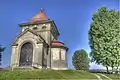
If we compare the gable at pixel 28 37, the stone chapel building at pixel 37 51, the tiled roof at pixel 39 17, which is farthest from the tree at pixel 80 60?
the gable at pixel 28 37

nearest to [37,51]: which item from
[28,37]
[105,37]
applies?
[28,37]

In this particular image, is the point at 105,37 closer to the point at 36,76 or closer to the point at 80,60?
the point at 36,76

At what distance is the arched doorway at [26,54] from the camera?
134 ft

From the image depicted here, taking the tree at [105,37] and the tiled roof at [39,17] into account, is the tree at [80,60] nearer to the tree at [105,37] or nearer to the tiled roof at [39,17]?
the tiled roof at [39,17]

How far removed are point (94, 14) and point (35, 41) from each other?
13428 mm

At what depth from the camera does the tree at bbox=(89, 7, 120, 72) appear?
34969 mm

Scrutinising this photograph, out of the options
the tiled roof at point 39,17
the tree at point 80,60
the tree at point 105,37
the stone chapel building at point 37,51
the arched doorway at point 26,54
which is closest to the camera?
the tree at point 105,37

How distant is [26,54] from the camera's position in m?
41.6

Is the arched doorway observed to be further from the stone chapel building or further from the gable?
the gable

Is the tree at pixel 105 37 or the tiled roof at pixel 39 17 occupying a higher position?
the tiled roof at pixel 39 17

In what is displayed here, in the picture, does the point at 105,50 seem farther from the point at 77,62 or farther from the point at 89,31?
the point at 77,62

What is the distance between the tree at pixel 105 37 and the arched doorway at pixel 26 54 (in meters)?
12.6

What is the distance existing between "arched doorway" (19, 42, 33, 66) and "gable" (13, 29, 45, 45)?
1309mm

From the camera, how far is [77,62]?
57.0 meters
